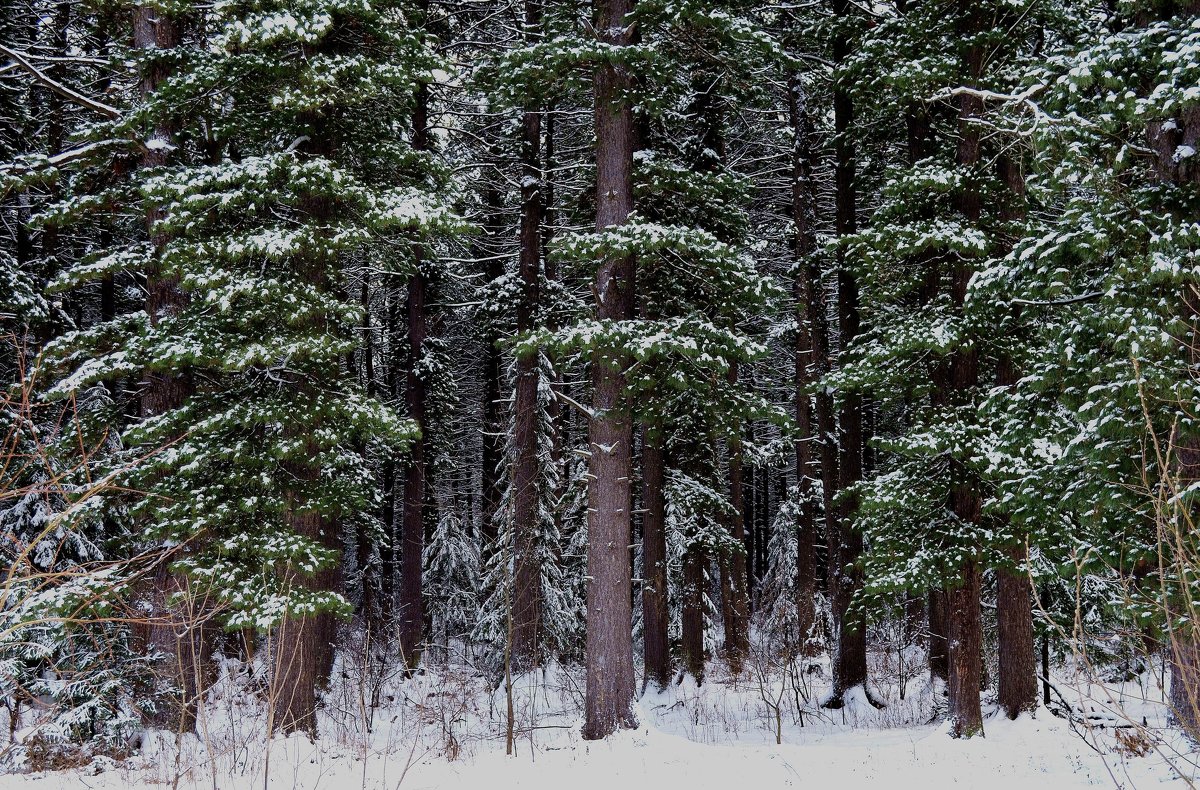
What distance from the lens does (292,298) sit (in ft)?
30.0

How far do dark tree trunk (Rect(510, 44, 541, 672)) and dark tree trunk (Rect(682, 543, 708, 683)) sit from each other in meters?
2.86

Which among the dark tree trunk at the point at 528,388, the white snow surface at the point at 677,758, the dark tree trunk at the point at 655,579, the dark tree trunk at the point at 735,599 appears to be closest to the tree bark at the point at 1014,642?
the white snow surface at the point at 677,758

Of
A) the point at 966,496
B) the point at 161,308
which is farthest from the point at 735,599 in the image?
the point at 161,308

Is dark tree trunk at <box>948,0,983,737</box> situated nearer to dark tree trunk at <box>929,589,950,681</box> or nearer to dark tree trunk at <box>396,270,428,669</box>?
dark tree trunk at <box>929,589,950,681</box>

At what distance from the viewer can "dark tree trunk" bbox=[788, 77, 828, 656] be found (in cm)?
1401

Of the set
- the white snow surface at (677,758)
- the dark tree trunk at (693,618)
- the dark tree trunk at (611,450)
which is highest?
the dark tree trunk at (611,450)

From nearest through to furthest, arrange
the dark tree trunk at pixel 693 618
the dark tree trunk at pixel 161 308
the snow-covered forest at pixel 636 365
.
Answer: the snow-covered forest at pixel 636 365 → the dark tree trunk at pixel 161 308 → the dark tree trunk at pixel 693 618

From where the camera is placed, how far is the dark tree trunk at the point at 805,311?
551 inches

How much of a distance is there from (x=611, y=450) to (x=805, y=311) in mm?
6541

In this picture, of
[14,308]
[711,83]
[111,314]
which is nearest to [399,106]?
[711,83]

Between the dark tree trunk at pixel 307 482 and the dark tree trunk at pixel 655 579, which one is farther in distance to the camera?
the dark tree trunk at pixel 655 579

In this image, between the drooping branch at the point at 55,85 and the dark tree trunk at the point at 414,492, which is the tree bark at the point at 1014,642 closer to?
the dark tree trunk at the point at 414,492

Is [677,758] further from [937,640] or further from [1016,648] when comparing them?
[937,640]

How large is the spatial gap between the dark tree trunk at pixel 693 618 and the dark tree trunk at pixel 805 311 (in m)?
2.31
